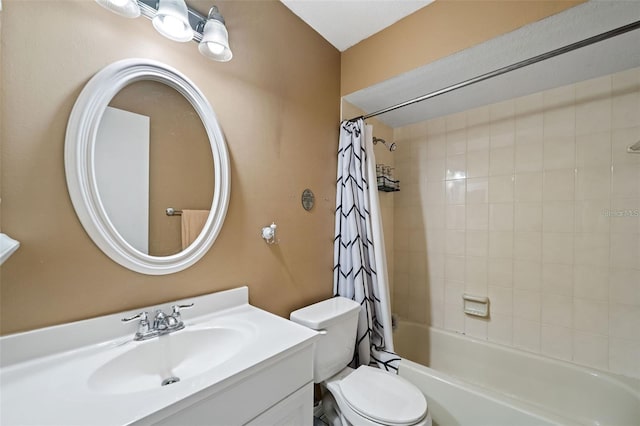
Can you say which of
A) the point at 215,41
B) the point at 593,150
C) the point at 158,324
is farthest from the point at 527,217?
the point at 158,324

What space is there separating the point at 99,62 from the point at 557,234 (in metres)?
2.58

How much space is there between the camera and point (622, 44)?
1.28 m

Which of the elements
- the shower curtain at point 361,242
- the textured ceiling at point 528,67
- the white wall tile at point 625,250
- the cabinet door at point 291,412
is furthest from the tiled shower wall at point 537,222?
the cabinet door at point 291,412

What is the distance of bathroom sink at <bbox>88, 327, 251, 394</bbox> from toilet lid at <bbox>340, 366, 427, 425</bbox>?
0.64 m

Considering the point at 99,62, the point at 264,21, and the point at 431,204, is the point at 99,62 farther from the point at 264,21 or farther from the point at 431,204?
the point at 431,204

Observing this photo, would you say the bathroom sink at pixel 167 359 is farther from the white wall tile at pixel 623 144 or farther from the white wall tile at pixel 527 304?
the white wall tile at pixel 623 144

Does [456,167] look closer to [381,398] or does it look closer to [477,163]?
[477,163]

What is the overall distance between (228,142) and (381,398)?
4.65 ft

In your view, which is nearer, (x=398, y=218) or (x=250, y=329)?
(x=250, y=329)

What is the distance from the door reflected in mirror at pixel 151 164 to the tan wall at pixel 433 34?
120 centimetres

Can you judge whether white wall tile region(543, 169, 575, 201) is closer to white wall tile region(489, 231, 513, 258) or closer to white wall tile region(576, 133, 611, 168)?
white wall tile region(576, 133, 611, 168)

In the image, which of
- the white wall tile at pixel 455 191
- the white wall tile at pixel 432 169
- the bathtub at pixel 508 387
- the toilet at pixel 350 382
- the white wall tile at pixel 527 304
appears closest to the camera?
the toilet at pixel 350 382

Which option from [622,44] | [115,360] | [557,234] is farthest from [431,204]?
[115,360]

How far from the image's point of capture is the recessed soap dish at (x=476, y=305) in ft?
6.19
